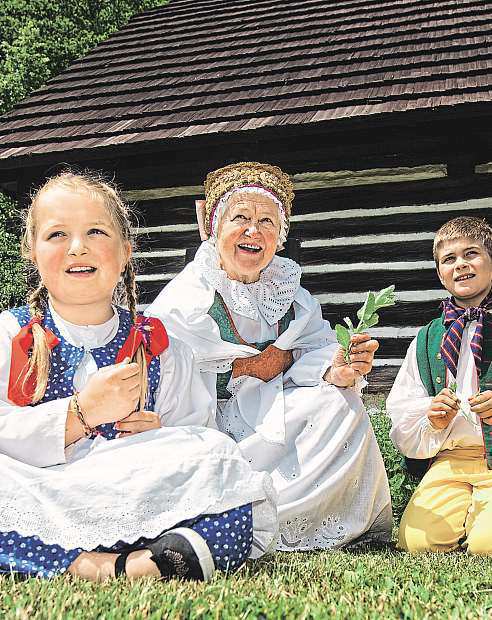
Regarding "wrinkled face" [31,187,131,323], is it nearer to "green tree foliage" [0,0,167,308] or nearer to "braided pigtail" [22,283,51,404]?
"braided pigtail" [22,283,51,404]

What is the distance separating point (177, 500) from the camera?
2047mm

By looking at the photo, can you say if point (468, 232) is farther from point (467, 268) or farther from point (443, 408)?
point (443, 408)

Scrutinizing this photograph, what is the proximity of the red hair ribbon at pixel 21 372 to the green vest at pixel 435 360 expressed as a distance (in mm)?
1754

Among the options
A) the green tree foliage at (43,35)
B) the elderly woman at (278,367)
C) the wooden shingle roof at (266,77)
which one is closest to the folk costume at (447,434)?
the elderly woman at (278,367)

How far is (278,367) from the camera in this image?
3205 millimetres

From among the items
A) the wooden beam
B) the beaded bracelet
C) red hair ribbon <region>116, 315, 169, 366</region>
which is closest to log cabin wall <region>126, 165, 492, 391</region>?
the wooden beam

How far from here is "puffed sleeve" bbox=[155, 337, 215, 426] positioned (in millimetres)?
2531

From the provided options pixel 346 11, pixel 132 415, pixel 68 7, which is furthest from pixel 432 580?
pixel 68 7

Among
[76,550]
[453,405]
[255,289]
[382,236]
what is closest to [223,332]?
[255,289]

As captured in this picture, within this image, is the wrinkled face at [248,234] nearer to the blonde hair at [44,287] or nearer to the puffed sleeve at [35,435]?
the blonde hair at [44,287]

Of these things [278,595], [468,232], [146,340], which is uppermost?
[468,232]

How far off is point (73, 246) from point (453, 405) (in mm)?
1682

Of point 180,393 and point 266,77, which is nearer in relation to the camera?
point 180,393

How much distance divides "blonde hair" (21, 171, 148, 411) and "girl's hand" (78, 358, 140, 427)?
16 centimetres
